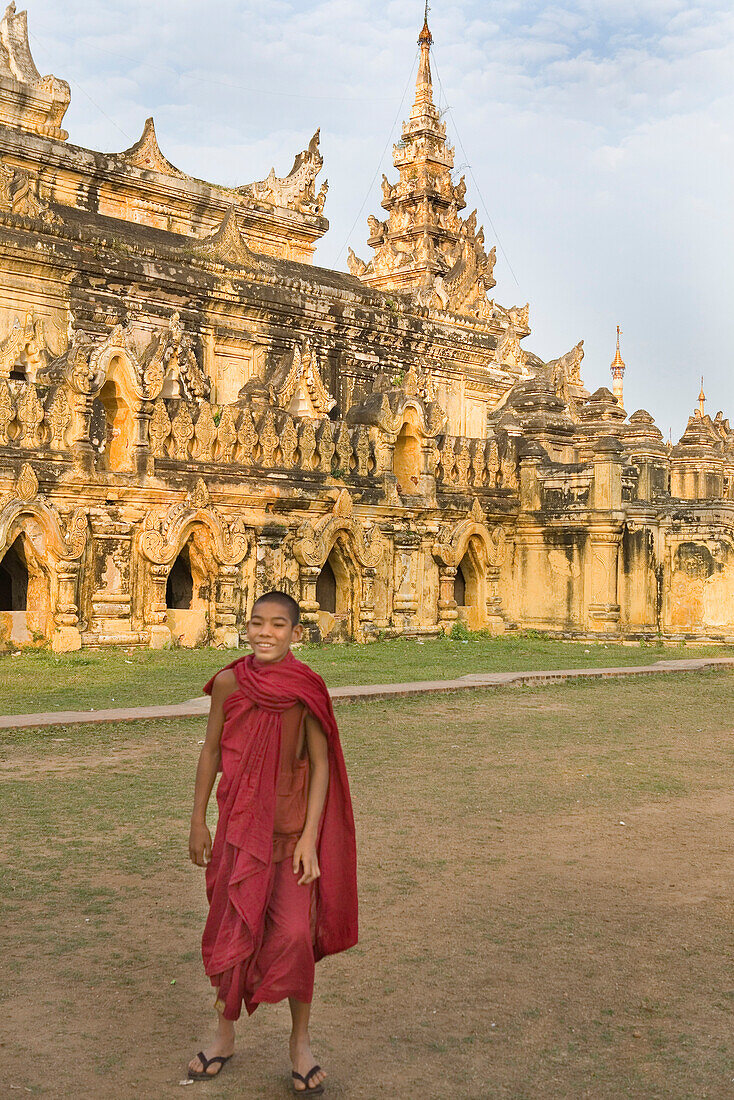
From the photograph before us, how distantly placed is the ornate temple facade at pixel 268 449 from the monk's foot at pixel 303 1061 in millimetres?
13044

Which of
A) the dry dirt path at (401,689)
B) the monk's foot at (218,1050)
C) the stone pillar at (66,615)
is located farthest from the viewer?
the stone pillar at (66,615)

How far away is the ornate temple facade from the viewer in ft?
58.0

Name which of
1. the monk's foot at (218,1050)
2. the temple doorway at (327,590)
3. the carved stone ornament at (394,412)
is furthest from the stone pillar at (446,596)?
the monk's foot at (218,1050)

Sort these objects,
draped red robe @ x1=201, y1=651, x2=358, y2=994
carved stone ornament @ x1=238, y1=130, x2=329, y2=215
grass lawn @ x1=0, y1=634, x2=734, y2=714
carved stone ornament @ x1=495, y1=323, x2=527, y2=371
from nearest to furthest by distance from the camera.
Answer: draped red robe @ x1=201, y1=651, x2=358, y2=994, grass lawn @ x1=0, y1=634, x2=734, y2=714, carved stone ornament @ x1=238, y1=130, x2=329, y2=215, carved stone ornament @ x1=495, y1=323, x2=527, y2=371

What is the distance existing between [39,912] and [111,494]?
1256 centimetres

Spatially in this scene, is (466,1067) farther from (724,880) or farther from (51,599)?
(51,599)

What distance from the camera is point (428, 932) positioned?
18.1 feet

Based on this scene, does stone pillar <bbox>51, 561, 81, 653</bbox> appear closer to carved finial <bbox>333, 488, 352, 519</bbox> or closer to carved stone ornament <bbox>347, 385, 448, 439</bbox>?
carved finial <bbox>333, 488, 352, 519</bbox>

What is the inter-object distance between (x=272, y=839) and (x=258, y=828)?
2.8 inches

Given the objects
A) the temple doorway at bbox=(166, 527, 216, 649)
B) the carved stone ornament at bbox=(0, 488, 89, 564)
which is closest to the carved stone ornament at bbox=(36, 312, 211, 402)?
the carved stone ornament at bbox=(0, 488, 89, 564)

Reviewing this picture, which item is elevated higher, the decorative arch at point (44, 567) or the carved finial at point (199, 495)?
the carved finial at point (199, 495)

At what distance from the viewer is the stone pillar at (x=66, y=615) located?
658 inches

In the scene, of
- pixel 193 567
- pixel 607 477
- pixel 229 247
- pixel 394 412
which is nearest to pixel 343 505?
pixel 394 412

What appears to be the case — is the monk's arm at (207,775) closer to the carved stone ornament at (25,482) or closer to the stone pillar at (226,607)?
the carved stone ornament at (25,482)
